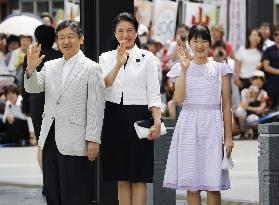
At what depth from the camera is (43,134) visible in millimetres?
9039

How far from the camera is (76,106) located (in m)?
8.90

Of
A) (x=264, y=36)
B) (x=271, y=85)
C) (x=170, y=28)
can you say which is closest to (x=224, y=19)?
(x=170, y=28)

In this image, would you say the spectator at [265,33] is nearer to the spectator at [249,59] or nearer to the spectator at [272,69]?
the spectator at [249,59]

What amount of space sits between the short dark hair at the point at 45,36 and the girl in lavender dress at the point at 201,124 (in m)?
2.91

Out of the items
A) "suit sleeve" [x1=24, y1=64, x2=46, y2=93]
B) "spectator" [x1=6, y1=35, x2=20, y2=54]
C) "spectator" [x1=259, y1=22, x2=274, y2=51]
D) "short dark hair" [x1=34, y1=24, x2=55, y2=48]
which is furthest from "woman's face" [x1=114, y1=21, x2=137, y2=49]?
"spectator" [x1=6, y1=35, x2=20, y2=54]

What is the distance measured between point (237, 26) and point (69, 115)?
17.6 metres

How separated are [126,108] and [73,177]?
44.3 inches

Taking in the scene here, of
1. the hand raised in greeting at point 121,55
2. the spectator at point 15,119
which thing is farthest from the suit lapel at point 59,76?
the spectator at point 15,119

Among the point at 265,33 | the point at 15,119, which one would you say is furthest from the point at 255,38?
the point at 15,119

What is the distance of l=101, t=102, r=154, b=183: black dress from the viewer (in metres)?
9.88

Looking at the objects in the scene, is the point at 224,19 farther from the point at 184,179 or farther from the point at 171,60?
the point at 184,179

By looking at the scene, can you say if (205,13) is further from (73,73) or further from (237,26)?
(73,73)

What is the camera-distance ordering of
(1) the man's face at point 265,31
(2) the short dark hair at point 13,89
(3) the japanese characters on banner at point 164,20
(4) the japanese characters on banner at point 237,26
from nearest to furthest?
1. (2) the short dark hair at point 13,89
2. (1) the man's face at point 265,31
3. (3) the japanese characters on banner at point 164,20
4. (4) the japanese characters on banner at point 237,26

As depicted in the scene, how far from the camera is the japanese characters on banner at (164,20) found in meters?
25.8
